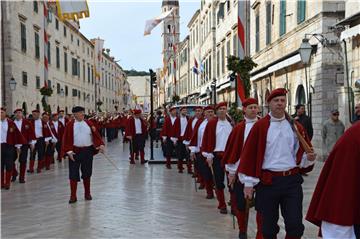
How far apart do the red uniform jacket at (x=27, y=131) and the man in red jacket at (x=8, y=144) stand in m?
0.92

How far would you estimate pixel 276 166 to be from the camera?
4.76 meters

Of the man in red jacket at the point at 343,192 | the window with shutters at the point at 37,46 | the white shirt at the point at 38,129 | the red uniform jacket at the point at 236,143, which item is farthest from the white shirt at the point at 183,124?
the window with shutters at the point at 37,46

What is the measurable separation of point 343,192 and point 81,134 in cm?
705

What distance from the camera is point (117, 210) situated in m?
8.02

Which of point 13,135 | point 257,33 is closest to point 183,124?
point 13,135

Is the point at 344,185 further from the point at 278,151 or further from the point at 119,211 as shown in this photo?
the point at 119,211

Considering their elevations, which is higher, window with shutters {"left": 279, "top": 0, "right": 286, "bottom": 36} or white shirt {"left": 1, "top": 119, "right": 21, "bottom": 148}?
window with shutters {"left": 279, "top": 0, "right": 286, "bottom": 36}

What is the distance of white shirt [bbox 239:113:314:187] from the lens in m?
4.76

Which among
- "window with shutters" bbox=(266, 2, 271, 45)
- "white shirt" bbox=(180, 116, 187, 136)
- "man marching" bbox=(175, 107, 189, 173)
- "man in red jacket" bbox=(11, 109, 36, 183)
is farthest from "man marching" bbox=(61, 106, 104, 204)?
"window with shutters" bbox=(266, 2, 271, 45)

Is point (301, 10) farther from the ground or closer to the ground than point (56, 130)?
farther from the ground

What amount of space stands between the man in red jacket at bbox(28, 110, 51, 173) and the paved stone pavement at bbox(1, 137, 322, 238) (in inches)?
77.6

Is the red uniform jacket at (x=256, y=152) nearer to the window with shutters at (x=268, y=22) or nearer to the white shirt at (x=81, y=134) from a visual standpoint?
the white shirt at (x=81, y=134)

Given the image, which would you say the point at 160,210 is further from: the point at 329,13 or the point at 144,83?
the point at 144,83

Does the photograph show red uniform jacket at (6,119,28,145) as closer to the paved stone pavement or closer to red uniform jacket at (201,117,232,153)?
the paved stone pavement
